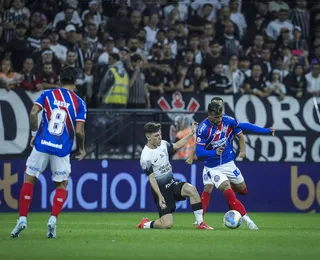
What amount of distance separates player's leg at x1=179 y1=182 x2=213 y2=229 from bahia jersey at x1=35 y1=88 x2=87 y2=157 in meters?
2.65

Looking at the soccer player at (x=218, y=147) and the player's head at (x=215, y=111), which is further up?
the player's head at (x=215, y=111)

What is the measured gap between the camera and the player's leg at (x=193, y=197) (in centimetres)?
1282

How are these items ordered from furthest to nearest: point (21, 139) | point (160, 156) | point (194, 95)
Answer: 1. point (194, 95)
2. point (21, 139)
3. point (160, 156)

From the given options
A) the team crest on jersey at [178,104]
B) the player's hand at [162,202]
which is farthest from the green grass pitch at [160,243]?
the team crest on jersey at [178,104]

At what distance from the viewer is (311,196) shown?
19.3m

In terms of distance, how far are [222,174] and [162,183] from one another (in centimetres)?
96

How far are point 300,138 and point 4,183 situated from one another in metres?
6.67

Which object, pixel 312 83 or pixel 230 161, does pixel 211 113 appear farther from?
pixel 312 83

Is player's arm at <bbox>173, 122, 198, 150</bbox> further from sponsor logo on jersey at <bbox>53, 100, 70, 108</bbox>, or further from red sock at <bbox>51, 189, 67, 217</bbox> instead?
red sock at <bbox>51, 189, 67, 217</bbox>

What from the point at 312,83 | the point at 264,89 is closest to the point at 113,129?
the point at 264,89

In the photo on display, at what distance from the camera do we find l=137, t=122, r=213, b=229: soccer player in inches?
507

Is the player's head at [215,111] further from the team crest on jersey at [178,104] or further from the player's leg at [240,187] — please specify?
the team crest on jersey at [178,104]

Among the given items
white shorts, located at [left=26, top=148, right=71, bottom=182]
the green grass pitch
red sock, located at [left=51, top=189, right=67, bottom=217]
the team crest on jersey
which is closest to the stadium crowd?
the team crest on jersey

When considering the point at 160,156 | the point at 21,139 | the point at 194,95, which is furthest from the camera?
the point at 194,95
